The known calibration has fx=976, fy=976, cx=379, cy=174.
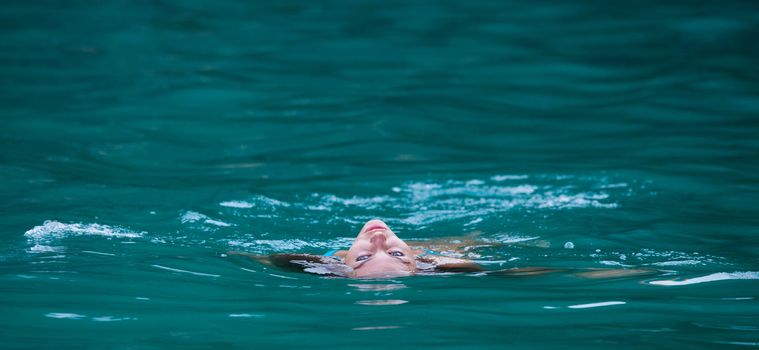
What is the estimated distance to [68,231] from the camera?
23.1 feet

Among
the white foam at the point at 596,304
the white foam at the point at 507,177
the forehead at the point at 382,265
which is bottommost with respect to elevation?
the white foam at the point at 596,304

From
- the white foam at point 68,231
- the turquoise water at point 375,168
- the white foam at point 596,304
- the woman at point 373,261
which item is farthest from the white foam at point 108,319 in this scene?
the white foam at point 596,304

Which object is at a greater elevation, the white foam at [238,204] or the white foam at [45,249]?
the white foam at [238,204]

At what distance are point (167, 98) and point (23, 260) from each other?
6024 mm

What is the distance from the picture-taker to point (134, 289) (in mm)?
5664

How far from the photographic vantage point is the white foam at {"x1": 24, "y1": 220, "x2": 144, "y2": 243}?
690cm

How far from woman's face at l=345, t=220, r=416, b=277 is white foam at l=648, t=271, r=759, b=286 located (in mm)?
1541

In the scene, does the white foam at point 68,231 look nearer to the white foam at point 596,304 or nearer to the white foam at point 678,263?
the white foam at point 596,304

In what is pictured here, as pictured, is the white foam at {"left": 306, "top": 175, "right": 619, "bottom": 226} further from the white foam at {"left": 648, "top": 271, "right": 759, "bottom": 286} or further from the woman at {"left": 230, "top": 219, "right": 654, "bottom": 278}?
the white foam at {"left": 648, "top": 271, "right": 759, "bottom": 286}

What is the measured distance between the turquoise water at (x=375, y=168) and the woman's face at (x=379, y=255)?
0.22 m

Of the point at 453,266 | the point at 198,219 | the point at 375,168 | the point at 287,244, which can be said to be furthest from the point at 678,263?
the point at 375,168

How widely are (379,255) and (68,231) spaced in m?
2.40

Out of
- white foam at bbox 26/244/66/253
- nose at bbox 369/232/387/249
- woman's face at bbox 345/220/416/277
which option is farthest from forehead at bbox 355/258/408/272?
white foam at bbox 26/244/66/253

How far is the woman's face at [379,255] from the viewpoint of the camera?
6.12 m
